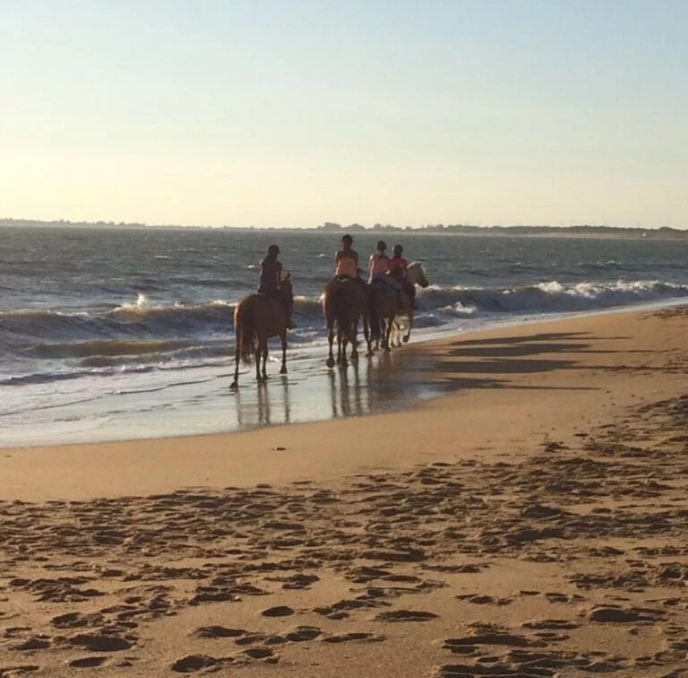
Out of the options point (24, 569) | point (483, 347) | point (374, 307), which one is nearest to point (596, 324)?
point (483, 347)

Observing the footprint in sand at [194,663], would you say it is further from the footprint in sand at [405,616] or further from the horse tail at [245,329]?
the horse tail at [245,329]

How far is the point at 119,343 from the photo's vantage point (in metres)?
24.9

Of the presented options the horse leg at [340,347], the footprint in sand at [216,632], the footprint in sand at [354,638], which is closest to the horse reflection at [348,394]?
the horse leg at [340,347]

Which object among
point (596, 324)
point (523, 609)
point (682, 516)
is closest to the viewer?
point (523, 609)

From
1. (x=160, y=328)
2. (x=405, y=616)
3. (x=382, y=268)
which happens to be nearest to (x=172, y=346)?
(x=160, y=328)

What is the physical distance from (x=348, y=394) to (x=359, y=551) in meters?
9.43

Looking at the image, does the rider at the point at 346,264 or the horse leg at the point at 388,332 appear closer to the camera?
the rider at the point at 346,264

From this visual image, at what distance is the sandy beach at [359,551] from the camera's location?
491cm

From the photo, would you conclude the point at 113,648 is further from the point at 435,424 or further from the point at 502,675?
the point at 435,424

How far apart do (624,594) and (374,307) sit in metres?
15.8

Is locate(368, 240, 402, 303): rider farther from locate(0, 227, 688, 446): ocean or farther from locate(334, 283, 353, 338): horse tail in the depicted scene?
locate(334, 283, 353, 338): horse tail

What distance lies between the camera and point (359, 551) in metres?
6.69

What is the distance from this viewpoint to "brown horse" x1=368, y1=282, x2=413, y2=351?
69.9 feet

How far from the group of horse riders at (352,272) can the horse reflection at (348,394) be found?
1.25 meters
